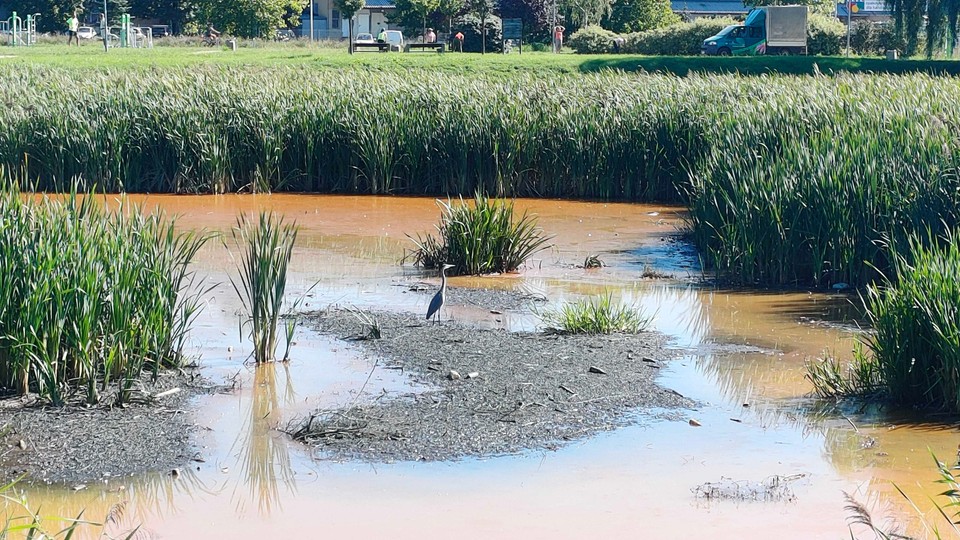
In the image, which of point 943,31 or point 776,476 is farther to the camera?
point 943,31

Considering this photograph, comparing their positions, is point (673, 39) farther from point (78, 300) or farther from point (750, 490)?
point (750, 490)

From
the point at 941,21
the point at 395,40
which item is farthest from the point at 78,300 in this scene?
the point at 395,40

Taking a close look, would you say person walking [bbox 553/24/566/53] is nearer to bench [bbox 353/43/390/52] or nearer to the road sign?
the road sign

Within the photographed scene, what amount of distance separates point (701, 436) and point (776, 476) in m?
0.81

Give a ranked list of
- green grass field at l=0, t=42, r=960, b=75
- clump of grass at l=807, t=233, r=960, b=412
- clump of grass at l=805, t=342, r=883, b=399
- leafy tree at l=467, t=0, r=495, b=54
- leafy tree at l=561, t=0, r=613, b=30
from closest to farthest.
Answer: clump of grass at l=807, t=233, r=960, b=412
clump of grass at l=805, t=342, r=883, b=399
green grass field at l=0, t=42, r=960, b=75
leafy tree at l=467, t=0, r=495, b=54
leafy tree at l=561, t=0, r=613, b=30

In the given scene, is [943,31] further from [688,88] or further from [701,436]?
[701,436]

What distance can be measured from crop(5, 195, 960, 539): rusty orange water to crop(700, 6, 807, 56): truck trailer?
3966 cm

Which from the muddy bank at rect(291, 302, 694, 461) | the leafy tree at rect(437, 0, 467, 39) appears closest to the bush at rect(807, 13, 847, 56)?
the leafy tree at rect(437, 0, 467, 39)

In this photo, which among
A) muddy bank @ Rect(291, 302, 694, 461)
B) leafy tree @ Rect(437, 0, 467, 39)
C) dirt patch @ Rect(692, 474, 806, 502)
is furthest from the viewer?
leafy tree @ Rect(437, 0, 467, 39)

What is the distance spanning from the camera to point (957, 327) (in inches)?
267

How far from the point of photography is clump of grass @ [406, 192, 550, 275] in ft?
37.9

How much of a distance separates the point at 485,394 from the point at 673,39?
144 feet

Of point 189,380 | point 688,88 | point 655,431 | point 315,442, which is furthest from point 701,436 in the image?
point 688,88

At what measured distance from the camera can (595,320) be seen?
9.14m
